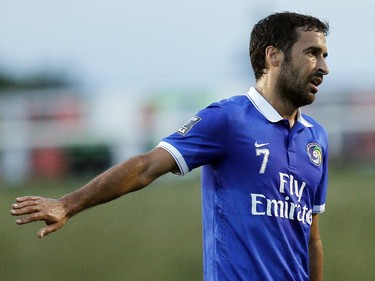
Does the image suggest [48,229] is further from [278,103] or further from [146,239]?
[146,239]

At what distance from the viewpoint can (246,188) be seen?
5.73 metres

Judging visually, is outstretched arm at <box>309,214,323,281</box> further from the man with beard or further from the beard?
the beard

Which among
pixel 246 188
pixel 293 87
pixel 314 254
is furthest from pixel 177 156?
pixel 314 254

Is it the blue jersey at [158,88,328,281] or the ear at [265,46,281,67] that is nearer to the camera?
the blue jersey at [158,88,328,281]

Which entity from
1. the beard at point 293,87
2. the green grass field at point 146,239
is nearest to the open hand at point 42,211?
the beard at point 293,87

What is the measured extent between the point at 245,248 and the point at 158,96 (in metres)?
15.8

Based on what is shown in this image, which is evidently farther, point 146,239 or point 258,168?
point 146,239

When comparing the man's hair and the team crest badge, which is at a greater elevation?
the man's hair

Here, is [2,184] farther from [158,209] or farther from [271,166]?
[271,166]

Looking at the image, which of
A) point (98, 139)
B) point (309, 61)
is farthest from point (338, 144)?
point (309, 61)

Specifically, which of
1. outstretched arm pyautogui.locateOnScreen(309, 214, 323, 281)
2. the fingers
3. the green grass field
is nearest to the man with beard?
the fingers

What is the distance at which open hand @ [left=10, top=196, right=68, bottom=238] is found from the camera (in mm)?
5230

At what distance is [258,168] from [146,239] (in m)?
11.1

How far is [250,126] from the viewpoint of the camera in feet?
19.0
